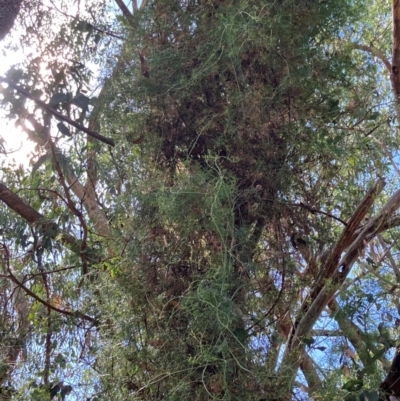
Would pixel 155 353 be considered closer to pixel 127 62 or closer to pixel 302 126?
pixel 302 126

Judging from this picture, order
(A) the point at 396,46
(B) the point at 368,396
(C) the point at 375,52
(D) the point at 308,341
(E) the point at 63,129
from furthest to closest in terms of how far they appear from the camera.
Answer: (A) the point at 396,46 → (C) the point at 375,52 → (E) the point at 63,129 → (D) the point at 308,341 → (B) the point at 368,396

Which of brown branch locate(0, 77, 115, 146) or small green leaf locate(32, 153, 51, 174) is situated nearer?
brown branch locate(0, 77, 115, 146)

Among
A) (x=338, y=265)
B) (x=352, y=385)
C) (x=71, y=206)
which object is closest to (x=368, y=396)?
(x=352, y=385)

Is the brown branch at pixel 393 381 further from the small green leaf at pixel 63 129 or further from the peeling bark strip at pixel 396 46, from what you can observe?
the peeling bark strip at pixel 396 46

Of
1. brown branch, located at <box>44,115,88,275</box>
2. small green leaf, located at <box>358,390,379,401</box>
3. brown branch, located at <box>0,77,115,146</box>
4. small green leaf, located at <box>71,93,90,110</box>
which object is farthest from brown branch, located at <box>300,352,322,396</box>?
small green leaf, located at <box>71,93,90,110</box>

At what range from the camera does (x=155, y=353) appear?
136 cm

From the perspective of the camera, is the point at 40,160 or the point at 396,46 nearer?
the point at 40,160

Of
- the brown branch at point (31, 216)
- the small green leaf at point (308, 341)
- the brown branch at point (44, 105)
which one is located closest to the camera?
the small green leaf at point (308, 341)

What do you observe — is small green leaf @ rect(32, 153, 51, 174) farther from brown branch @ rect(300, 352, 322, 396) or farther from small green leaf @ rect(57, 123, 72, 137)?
brown branch @ rect(300, 352, 322, 396)

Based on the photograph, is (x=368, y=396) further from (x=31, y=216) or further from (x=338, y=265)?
(x=31, y=216)

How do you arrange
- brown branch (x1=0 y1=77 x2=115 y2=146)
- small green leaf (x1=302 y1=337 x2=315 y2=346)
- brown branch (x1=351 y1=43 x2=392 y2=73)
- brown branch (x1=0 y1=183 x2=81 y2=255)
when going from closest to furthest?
1. small green leaf (x1=302 y1=337 x2=315 y2=346)
2. brown branch (x1=351 y1=43 x2=392 y2=73)
3. brown branch (x1=0 y1=77 x2=115 y2=146)
4. brown branch (x1=0 y1=183 x2=81 y2=255)

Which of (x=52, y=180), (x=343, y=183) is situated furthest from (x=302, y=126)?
(x=52, y=180)

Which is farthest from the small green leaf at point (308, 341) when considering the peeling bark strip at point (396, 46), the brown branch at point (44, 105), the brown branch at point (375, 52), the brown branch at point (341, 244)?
the peeling bark strip at point (396, 46)

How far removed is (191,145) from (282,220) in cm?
34
